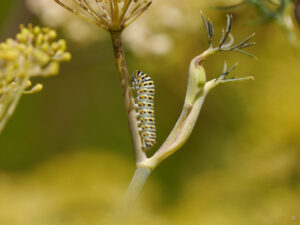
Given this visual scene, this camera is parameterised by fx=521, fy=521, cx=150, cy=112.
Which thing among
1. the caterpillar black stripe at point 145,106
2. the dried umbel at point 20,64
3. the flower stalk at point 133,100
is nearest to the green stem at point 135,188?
the flower stalk at point 133,100

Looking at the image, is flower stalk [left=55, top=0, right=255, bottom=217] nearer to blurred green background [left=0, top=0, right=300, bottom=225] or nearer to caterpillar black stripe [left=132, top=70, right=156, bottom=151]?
caterpillar black stripe [left=132, top=70, right=156, bottom=151]

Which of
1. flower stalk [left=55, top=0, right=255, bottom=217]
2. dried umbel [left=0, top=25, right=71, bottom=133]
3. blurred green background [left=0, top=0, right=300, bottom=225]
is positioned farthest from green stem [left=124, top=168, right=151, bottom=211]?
blurred green background [left=0, top=0, right=300, bottom=225]

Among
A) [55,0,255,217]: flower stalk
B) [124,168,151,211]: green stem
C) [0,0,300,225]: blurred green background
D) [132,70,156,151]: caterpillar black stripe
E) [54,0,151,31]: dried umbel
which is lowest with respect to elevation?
[0,0,300,225]: blurred green background

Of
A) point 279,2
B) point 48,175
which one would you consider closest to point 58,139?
point 48,175

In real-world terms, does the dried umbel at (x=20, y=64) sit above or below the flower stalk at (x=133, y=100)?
above

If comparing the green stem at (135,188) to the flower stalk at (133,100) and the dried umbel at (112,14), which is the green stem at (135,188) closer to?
the flower stalk at (133,100)

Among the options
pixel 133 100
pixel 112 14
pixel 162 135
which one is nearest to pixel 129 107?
pixel 133 100
